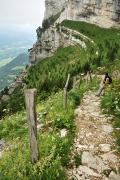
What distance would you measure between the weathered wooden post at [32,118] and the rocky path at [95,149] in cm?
159

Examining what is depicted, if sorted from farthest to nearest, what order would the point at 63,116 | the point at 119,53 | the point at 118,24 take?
the point at 118,24, the point at 119,53, the point at 63,116

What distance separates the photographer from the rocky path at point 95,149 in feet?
49.4

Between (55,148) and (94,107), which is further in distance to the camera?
(94,107)

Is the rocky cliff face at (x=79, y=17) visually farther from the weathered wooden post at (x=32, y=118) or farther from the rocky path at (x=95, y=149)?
the weathered wooden post at (x=32, y=118)

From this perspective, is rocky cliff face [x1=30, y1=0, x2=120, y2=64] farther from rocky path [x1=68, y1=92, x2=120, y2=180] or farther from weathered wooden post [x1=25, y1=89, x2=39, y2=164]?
weathered wooden post [x1=25, y1=89, x2=39, y2=164]

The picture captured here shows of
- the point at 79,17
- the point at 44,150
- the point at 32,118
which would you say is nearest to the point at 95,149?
the point at 44,150

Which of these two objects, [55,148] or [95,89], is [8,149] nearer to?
[55,148]

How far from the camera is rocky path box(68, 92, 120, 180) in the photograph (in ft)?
49.4

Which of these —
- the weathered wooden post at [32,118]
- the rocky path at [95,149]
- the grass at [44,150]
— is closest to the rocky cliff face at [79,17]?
the rocky path at [95,149]

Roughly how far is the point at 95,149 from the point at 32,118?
14.4ft

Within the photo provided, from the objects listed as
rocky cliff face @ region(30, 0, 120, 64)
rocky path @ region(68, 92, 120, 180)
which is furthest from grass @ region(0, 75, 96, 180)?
rocky cliff face @ region(30, 0, 120, 64)

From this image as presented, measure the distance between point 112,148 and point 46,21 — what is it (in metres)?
179

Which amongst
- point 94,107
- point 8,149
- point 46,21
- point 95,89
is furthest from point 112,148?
point 46,21

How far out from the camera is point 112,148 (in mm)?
17375
